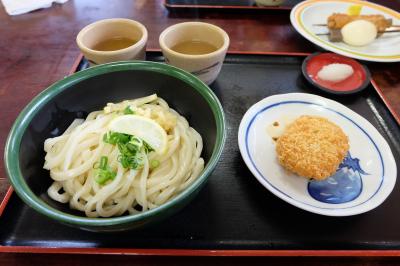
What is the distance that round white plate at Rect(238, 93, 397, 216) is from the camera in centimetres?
120

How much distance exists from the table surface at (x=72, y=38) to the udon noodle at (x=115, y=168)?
1.03 ft

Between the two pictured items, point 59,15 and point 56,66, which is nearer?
point 56,66

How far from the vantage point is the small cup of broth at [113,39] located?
1.52 metres

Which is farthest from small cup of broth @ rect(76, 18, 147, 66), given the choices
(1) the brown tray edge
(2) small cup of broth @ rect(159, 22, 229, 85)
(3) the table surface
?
(1) the brown tray edge

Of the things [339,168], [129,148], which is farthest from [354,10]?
[129,148]

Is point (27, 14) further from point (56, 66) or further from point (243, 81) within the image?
point (243, 81)

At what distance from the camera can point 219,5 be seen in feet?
7.86

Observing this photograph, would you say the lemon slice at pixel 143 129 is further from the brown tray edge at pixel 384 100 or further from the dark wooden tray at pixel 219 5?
the dark wooden tray at pixel 219 5

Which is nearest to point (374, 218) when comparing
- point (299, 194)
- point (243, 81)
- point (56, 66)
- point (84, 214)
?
point (299, 194)

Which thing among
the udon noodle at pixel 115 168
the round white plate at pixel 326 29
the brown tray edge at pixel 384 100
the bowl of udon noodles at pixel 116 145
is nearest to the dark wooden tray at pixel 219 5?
the round white plate at pixel 326 29

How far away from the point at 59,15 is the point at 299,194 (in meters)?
2.22

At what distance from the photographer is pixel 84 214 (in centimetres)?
109

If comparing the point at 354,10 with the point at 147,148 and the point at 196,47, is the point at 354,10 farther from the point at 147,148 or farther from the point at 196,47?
the point at 147,148

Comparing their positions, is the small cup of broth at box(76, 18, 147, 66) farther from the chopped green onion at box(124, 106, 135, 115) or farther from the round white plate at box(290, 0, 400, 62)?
the round white plate at box(290, 0, 400, 62)
